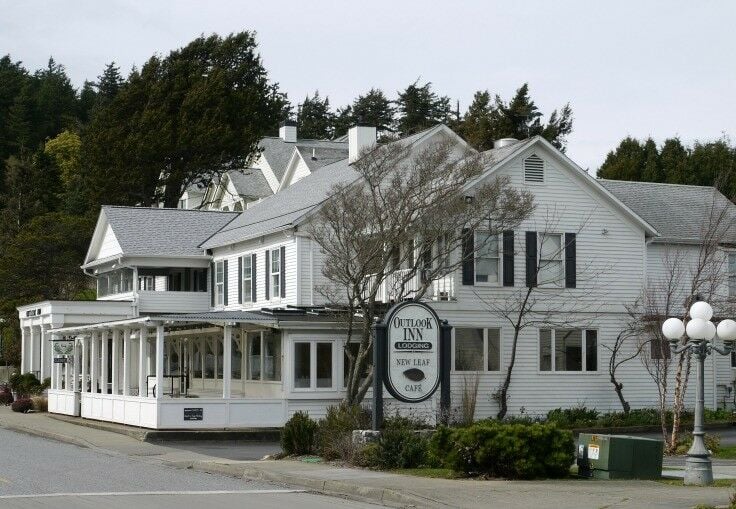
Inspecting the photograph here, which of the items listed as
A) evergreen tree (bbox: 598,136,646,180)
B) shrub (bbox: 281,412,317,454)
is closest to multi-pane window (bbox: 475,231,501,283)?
shrub (bbox: 281,412,317,454)

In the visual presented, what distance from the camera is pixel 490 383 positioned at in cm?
3728

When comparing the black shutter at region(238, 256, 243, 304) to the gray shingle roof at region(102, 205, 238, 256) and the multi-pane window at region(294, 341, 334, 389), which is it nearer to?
the gray shingle roof at region(102, 205, 238, 256)

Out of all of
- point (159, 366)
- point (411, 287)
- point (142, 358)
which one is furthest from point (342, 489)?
point (411, 287)

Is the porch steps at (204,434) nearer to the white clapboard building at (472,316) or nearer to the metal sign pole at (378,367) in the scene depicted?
the white clapboard building at (472,316)

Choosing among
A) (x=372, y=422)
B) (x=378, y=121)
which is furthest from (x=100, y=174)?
(x=372, y=422)

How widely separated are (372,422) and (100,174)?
47873mm

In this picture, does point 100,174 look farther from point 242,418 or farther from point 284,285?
point 242,418

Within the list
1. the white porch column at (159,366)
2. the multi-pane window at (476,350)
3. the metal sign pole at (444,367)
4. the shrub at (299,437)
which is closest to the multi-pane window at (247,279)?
the multi-pane window at (476,350)

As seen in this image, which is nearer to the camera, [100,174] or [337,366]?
[337,366]

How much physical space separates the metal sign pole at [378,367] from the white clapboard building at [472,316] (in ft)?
31.3

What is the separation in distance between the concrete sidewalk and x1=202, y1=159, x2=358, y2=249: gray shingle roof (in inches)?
632

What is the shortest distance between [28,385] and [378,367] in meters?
28.4

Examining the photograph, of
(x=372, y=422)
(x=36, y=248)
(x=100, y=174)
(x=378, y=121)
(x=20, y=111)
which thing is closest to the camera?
(x=372, y=422)

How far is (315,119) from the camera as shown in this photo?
373 ft
